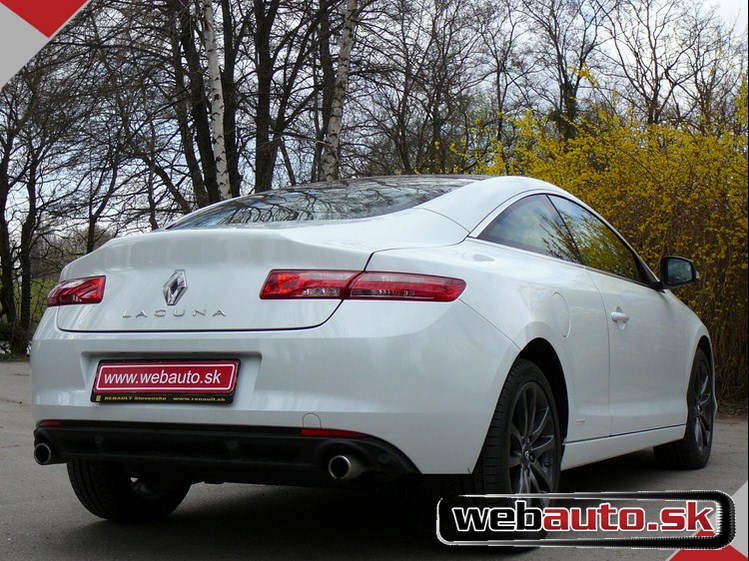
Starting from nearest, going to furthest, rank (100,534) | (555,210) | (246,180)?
(100,534)
(555,210)
(246,180)

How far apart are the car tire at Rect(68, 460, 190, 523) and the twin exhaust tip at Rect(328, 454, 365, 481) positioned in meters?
1.26

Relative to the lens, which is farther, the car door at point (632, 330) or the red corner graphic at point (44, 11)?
the red corner graphic at point (44, 11)

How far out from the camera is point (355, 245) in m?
3.54

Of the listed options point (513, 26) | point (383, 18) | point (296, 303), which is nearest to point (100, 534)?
point (296, 303)

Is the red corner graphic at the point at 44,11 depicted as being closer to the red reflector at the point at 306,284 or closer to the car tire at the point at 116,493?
the car tire at the point at 116,493

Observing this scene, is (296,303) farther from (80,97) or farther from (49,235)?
(49,235)

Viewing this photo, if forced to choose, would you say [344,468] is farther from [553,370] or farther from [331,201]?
[331,201]

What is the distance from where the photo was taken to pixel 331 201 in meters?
4.25

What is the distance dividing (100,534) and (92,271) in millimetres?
1167

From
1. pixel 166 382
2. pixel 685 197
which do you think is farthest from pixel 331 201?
pixel 685 197

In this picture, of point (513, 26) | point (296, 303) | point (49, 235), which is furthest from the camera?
point (513, 26)

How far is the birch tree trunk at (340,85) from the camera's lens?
1662 cm

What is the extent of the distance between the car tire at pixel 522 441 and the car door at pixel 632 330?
749mm

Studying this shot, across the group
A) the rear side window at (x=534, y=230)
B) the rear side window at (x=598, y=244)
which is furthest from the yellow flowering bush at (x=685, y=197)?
the rear side window at (x=534, y=230)
